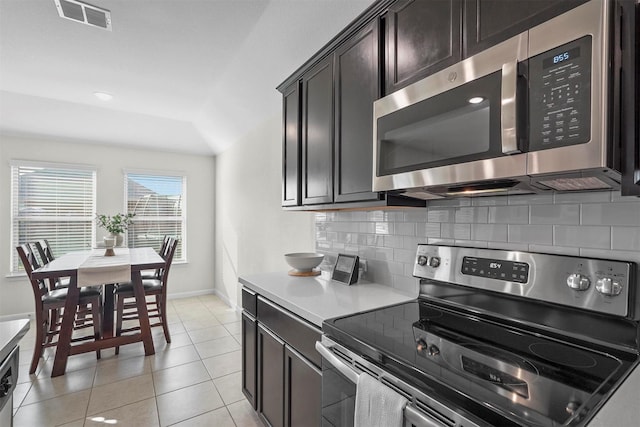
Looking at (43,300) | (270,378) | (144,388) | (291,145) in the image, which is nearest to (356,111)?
(291,145)

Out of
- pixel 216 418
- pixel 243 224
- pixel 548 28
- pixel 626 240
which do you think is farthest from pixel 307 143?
pixel 243 224

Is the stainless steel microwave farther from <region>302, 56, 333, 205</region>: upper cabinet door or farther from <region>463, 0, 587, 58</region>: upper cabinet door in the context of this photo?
<region>302, 56, 333, 205</region>: upper cabinet door

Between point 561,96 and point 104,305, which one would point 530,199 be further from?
point 104,305

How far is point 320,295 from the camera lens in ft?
5.54

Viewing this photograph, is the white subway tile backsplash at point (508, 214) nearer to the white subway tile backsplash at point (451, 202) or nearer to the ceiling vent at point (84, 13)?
the white subway tile backsplash at point (451, 202)

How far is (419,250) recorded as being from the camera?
5.20 ft

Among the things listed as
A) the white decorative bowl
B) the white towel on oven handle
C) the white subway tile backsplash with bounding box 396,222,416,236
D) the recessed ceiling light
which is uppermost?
the recessed ceiling light

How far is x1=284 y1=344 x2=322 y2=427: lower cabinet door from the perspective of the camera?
1.37m

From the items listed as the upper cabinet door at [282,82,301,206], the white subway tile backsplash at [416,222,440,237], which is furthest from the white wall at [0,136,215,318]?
the white subway tile backsplash at [416,222,440,237]

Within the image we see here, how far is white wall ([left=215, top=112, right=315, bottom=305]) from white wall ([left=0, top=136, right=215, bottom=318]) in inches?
9.5

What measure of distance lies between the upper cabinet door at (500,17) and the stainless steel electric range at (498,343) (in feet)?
2.53

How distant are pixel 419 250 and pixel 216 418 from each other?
1.77 metres

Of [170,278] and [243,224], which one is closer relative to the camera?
[243,224]

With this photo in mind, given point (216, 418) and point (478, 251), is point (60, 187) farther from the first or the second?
point (478, 251)
